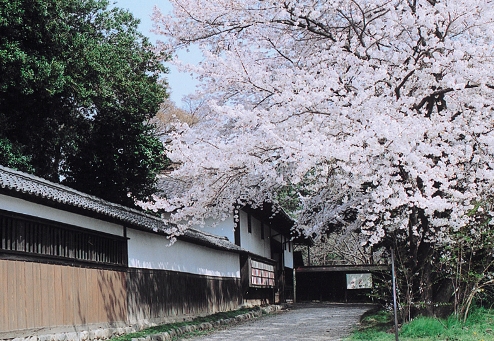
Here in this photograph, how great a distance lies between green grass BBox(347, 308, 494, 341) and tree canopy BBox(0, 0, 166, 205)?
11.6 m

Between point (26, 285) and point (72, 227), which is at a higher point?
point (72, 227)

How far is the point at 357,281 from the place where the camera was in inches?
1362

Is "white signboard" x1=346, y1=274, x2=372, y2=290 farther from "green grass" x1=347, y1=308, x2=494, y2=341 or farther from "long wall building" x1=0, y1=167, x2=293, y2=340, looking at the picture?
"green grass" x1=347, y1=308, x2=494, y2=341

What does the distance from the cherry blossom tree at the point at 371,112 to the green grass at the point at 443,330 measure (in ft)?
2.60

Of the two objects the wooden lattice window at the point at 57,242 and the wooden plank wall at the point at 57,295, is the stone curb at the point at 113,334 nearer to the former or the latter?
the wooden plank wall at the point at 57,295

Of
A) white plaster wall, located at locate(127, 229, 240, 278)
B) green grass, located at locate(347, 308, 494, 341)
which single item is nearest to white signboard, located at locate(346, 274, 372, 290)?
white plaster wall, located at locate(127, 229, 240, 278)

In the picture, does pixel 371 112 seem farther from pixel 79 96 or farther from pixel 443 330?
pixel 79 96

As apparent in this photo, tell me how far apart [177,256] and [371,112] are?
9.06m

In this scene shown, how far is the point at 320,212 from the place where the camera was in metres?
18.3

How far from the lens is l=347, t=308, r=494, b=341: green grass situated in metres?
10.5

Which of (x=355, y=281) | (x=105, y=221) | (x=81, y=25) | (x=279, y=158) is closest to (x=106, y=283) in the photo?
(x=105, y=221)

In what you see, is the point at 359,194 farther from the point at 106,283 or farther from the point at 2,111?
the point at 2,111

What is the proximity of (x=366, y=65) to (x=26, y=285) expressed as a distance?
24.7ft

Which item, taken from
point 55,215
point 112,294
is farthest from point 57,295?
point 112,294
